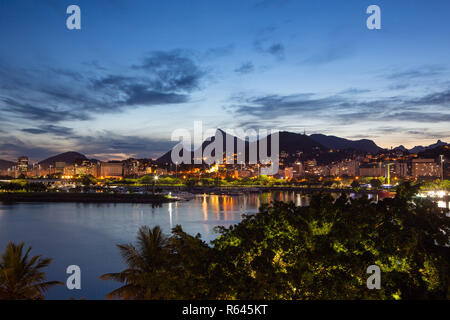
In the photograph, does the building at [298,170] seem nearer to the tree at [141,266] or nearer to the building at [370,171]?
the building at [370,171]

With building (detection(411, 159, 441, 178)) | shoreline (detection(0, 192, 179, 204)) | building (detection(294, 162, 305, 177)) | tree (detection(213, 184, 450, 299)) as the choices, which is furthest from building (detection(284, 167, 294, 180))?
tree (detection(213, 184, 450, 299))

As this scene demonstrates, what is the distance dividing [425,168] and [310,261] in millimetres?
140726

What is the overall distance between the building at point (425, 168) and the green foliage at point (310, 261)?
13557 centimetres

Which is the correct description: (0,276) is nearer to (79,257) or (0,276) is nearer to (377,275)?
(377,275)

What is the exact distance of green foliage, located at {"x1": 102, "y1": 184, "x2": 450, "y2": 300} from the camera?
4.36 meters

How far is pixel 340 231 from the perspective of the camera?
4840 mm

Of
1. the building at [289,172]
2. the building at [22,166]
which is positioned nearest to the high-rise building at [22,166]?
the building at [22,166]

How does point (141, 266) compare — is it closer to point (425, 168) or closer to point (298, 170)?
point (425, 168)

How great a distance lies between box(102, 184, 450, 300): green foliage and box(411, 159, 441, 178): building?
135573mm

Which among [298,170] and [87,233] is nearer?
[87,233]

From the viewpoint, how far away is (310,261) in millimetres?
4602

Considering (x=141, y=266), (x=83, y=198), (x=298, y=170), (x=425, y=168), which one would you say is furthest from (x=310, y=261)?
(x=298, y=170)

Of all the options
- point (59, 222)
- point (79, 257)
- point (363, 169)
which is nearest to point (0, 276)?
point (79, 257)
